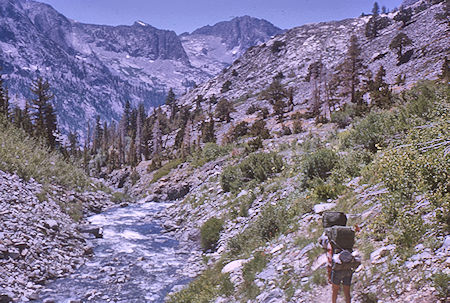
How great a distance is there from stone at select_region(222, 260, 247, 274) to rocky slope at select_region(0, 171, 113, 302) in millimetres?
5067

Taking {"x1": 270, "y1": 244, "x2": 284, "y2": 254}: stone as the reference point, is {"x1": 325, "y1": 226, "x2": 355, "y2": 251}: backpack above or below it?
above

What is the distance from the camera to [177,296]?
24.7 ft

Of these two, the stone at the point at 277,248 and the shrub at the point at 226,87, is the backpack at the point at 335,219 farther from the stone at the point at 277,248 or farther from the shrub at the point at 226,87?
the shrub at the point at 226,87

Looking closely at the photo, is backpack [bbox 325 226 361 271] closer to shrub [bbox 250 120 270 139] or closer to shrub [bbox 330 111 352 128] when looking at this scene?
A: shrub [bbox 330 111 352 128]

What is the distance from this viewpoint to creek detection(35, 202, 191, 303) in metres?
8.05

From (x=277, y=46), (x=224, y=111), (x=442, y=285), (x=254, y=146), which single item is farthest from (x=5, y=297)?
(x=277, y=46)

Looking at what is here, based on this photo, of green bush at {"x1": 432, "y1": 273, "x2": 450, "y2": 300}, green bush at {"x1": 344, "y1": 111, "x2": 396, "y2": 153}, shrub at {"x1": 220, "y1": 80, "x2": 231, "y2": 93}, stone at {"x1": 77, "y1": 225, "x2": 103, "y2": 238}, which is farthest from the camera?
shrub at {"x1": 220, "y1": 80, "x2": 231, "y2": 93}

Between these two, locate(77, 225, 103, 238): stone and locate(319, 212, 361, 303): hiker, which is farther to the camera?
locate(77, 225, 103, 238): stone

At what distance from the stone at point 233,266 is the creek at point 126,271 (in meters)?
1.80

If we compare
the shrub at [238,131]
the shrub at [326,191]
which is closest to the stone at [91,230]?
the shrub at [326,191]

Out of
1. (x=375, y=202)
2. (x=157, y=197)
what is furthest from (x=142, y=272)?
(x=157, y=197)

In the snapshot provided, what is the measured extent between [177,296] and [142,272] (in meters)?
2.75

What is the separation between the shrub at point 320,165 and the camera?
9.89 metres

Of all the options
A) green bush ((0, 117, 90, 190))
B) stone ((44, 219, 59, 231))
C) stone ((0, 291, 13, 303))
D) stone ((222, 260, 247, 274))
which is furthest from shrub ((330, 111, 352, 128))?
stone ((0, 291, 13, 303))
